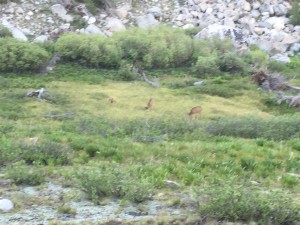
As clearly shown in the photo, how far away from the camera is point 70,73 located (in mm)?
32062

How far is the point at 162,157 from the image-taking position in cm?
1253

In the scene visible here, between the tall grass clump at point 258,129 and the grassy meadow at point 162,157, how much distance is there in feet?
0.09

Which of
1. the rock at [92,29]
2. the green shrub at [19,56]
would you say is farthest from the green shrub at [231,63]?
the green shrub at [19,56]

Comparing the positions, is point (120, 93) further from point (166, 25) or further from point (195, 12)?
point (195, 12)

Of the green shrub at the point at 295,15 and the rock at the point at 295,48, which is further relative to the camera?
the green shrub at the point at 295,15

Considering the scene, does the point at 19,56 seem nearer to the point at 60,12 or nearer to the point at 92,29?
the point at 92,29

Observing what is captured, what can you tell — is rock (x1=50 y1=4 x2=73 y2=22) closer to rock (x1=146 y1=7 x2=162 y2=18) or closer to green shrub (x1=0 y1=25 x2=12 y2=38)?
green shrub (x1=0 y1=25 x2=12 y2=38)

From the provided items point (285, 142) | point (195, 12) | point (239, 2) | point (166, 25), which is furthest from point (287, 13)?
point (285, 142)

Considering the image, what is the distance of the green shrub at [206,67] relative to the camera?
33844mm

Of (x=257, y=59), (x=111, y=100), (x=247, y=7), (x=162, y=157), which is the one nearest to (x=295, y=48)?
(x=247, y=7)

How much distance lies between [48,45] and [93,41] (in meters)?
2.60

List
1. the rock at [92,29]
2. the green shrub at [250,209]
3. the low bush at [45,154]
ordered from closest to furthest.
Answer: the green shrub at [250,209] < the low bush at [45,154] < the rock at [92,29]

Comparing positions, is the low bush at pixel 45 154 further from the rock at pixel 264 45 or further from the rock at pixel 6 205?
the rock at pixel 264 45

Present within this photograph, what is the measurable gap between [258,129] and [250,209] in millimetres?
9906
